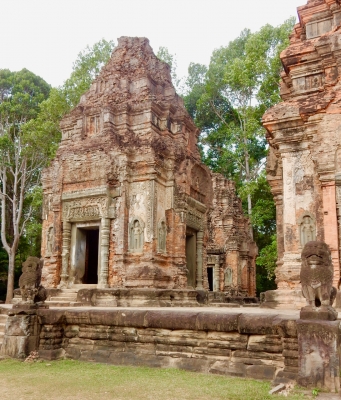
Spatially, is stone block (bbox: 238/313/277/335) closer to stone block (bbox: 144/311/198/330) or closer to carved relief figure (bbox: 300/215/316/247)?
stone block (bbox: 144/311/198/330)

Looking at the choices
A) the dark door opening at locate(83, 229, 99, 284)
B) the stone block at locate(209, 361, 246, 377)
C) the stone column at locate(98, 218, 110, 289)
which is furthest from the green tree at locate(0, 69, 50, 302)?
the stone block at locate(209, 361, 246, 377)

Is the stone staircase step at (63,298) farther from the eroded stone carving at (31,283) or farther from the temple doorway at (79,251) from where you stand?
the eroded stone carving at (31,283)

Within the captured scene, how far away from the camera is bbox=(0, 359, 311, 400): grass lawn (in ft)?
15.6

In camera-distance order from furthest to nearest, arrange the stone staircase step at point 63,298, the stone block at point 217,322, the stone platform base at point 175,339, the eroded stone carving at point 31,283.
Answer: the stone staircase step at point 63,298 < the eroded stone carving at point 31,283 < the stone block at point 217,322 < the stone platform base at point 175,339

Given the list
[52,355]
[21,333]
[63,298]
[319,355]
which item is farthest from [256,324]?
[63,298]

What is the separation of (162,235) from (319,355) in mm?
8446

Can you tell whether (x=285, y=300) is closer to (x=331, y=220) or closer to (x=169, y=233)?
(x=331, y=220)

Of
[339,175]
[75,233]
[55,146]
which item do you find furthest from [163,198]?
[55,146]

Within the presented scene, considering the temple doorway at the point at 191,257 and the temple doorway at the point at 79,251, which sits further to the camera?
the temple doorway at the point at 191,257

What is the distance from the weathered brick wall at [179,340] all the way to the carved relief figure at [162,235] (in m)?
5.82

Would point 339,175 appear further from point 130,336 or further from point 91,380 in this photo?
point 91,380

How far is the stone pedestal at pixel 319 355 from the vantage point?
4699 mm

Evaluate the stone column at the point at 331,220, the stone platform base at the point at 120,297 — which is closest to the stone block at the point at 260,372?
the stone column at the point at 331,220

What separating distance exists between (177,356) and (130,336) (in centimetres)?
84
